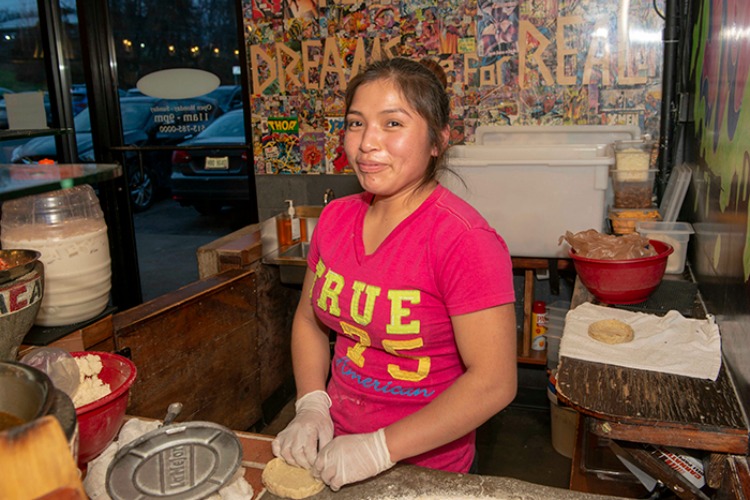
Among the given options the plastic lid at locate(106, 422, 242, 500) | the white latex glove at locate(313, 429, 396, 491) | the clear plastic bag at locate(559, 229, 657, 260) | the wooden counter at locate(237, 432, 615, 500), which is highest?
the clear plastic bag at locate(559, 229, 657, 260)

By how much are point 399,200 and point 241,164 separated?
3248mm

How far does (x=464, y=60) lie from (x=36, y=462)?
11.2 feet

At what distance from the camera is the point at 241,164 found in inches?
181

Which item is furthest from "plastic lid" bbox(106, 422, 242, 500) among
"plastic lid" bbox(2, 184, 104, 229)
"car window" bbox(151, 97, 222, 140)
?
"car window" bbox(151, 97, 222, 140)

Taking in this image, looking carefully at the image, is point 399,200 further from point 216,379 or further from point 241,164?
point 241,164

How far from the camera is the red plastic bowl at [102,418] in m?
1.25

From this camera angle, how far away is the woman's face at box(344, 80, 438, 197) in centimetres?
146

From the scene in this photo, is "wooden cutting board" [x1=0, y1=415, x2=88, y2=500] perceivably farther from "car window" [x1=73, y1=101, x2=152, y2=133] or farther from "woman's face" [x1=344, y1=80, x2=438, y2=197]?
"car window" [x1=73, y1=101, x2=152, y2=133]

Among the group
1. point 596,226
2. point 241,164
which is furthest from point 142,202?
point 596,226

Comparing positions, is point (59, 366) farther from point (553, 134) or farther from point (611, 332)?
point (553, 134)

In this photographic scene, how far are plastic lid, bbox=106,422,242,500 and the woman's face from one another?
0.66 m

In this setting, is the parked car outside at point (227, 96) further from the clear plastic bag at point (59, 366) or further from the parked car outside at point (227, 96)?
the clear plastic bag at point (59, 366)

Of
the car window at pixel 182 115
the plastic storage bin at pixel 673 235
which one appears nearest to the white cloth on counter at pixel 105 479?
the plastic storage bin at pixel 673 235

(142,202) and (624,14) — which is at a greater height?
(624,14)
